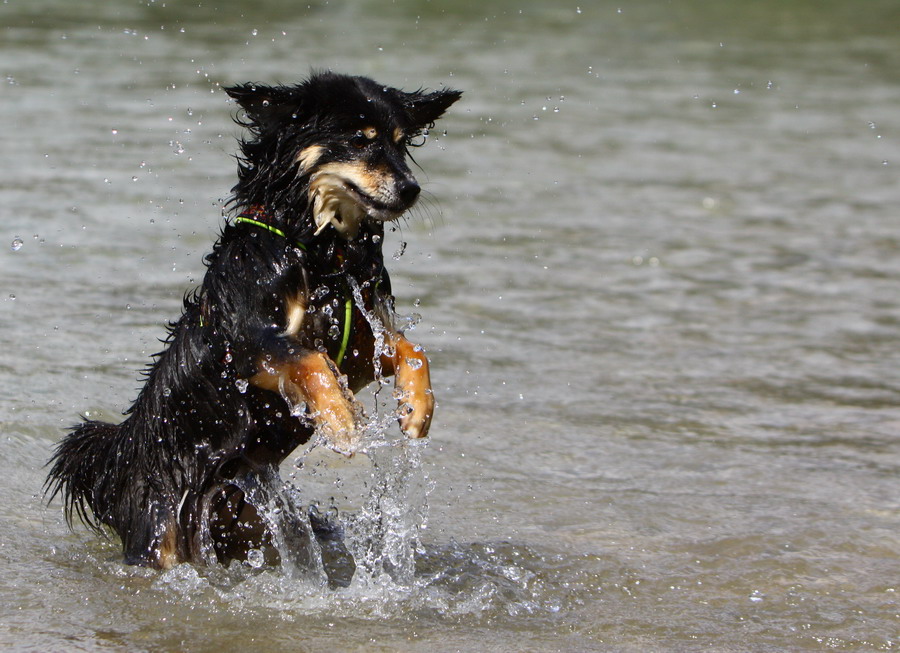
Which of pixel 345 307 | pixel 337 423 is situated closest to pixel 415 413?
pixel 337 423

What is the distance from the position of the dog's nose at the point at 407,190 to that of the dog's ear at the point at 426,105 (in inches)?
15.9

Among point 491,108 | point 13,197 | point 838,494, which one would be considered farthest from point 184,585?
point 491,108

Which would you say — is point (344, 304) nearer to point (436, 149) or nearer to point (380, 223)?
point (380, 223)

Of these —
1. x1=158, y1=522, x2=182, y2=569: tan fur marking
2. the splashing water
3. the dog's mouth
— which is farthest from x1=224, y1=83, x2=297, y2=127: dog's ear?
x1=158, y1=522, x2=182, y2=569: tan fur marking

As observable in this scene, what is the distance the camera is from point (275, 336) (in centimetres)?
420

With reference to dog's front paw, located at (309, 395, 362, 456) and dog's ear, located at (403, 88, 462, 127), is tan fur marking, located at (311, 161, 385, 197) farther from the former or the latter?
dog's front paw, located at (309, 395, 362, 456)

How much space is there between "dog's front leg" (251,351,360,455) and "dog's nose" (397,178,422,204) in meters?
0.58

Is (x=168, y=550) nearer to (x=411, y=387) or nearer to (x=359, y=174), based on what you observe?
(x=411, y=387)

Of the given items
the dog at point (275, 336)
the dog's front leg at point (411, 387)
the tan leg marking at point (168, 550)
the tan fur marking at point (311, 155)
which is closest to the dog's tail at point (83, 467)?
the dog at point (275, 336)

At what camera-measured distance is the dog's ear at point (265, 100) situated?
14.0 ft

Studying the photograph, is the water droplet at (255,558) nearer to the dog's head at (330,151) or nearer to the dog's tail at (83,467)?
the dog's tail at (83,467)

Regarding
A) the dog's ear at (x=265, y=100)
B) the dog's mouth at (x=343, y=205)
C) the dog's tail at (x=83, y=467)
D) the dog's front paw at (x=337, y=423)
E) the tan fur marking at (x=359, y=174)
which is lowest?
the dog's tail at (x=83, y=467)

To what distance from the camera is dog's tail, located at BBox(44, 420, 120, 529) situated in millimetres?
4688

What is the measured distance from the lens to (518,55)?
54.3ft
